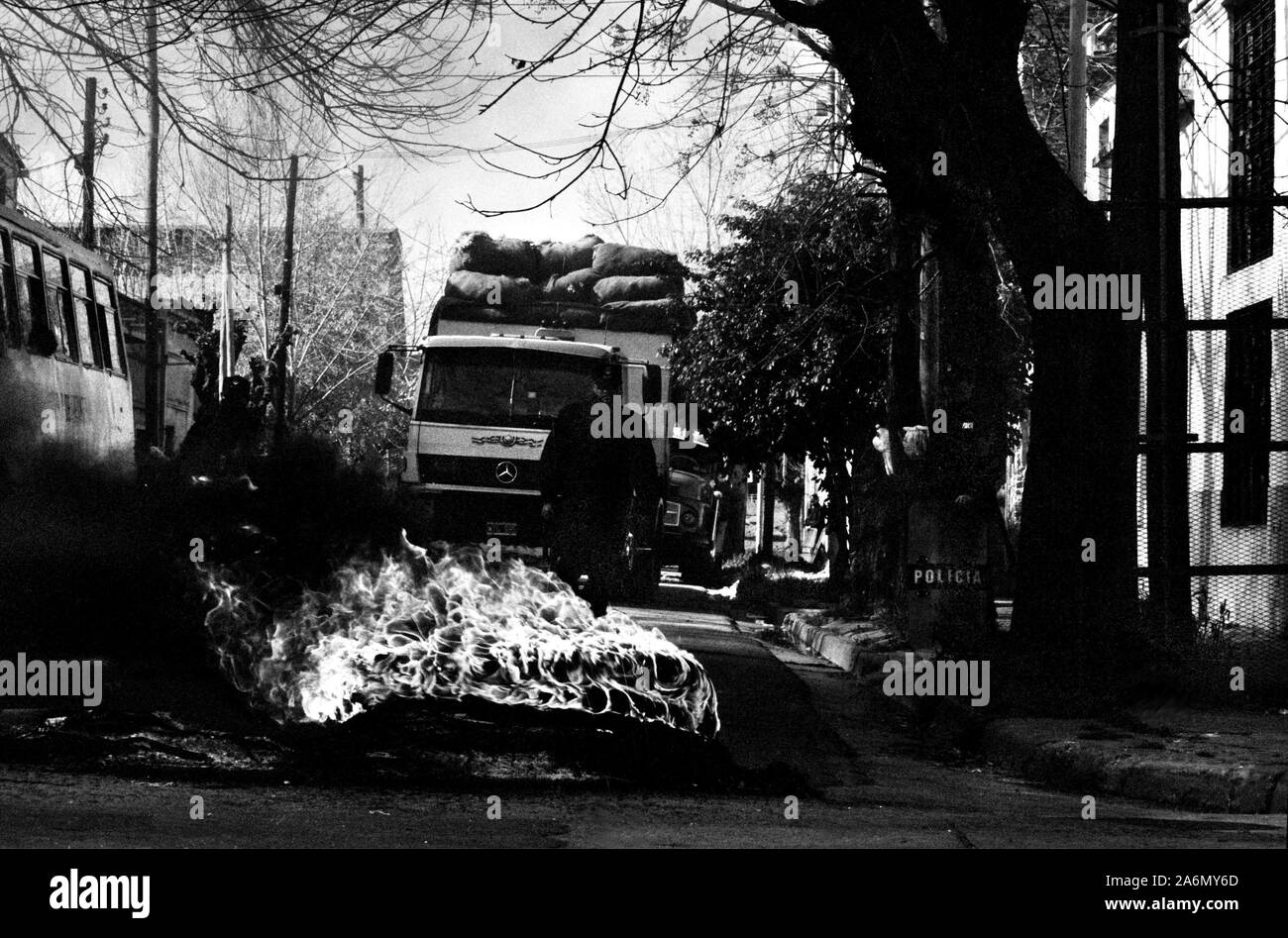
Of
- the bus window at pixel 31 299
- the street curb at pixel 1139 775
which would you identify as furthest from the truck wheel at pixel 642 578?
the street curb at pixel 1139 775

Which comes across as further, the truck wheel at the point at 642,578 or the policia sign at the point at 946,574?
the truck wheel at the point at 642,578

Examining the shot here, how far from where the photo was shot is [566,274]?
18703 millimetres

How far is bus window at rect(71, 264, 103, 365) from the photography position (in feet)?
44.4

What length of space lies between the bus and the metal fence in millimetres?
7353

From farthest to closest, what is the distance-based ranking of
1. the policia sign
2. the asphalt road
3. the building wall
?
the policia sign
the building wall
the asphalt road

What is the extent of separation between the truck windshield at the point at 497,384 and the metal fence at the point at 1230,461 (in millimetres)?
6010

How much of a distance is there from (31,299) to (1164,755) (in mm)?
8813

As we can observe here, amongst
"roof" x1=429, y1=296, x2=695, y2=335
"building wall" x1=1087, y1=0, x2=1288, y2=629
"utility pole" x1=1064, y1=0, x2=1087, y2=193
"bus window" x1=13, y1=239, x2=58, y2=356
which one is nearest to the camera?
"building wall" x1=1087, y1=0, x2=1288, y2=629

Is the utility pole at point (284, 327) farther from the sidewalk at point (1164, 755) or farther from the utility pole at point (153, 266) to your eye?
the sidewalk at point (1164, 755)

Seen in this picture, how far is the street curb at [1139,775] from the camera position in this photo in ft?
21.7

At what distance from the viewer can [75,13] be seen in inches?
432

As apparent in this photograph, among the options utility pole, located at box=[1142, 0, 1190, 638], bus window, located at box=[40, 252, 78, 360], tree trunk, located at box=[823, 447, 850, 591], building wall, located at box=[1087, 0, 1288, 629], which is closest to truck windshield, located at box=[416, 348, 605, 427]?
bus window, located at box=[40, 252, 78, 360]

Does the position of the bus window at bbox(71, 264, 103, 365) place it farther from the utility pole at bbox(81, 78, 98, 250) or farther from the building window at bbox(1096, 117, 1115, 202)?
the building window at bbox(1096, 117, 1115, 202)
